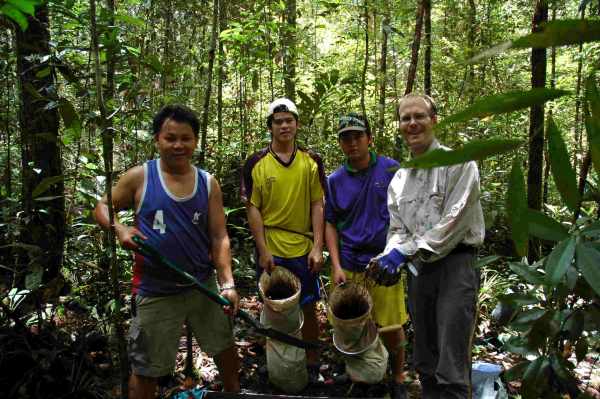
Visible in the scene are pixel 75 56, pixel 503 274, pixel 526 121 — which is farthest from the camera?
pixel 526 121

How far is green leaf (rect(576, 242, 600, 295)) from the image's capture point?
736 mm

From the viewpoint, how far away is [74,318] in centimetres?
378

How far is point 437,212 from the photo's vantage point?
246 cm

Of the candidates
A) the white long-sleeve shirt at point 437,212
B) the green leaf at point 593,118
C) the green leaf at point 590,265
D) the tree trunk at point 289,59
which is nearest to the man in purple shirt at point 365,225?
the white long-sleeve shirt at point 437,212

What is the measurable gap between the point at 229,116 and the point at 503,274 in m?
5.19

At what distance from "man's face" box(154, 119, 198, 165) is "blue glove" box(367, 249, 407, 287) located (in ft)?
3.96

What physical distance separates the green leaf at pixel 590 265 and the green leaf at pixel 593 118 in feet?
0.49

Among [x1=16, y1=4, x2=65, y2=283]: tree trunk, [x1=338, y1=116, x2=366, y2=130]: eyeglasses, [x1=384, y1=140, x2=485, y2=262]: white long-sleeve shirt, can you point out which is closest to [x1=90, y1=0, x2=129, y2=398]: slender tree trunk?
[x1=16, y1=4, x2=65, y2=283]: tree trunk

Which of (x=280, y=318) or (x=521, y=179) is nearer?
(x=521, y=179)

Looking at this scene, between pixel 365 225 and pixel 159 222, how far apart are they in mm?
1466

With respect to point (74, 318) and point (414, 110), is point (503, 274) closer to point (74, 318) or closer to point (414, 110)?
point (414, 110)

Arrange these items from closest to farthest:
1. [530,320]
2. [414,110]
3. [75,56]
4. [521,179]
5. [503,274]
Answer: [521,179], [530,320], [414,110], [75,56], [503,274]

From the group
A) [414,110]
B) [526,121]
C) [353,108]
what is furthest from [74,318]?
[526,121]

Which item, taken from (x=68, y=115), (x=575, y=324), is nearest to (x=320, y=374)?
(x=68, y=115)
